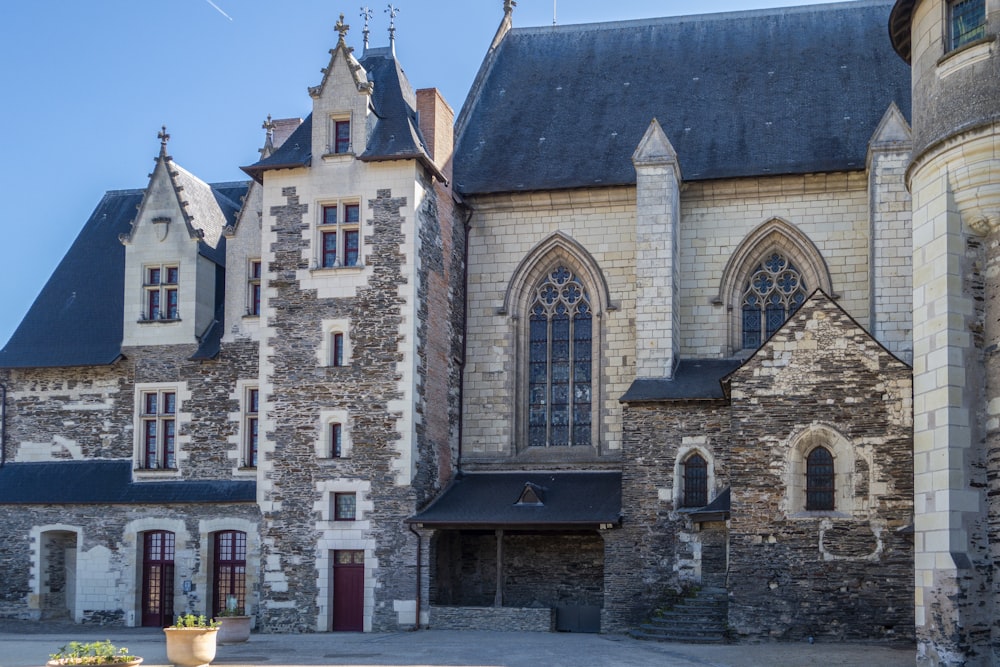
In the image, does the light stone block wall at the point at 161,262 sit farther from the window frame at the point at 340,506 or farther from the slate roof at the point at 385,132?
the window frame at the point at 340,506

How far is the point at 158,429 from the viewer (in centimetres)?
2989

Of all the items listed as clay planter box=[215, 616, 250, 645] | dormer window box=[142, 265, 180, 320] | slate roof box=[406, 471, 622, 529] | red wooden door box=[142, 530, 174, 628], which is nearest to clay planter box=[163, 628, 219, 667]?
clay planter box=[215, 616, 250, 645]

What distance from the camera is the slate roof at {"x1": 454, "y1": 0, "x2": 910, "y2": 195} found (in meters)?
29.2

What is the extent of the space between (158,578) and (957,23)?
20201 millimetres

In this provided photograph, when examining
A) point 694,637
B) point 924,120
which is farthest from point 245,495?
point 924,120

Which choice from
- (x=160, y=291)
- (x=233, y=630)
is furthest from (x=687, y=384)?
(x=160, y=291)

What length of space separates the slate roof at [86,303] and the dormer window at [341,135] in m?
6.68

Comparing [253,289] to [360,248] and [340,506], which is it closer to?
[360,248]

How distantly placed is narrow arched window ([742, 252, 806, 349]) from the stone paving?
25.3ft

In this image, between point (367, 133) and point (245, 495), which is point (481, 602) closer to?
point (245, 495)

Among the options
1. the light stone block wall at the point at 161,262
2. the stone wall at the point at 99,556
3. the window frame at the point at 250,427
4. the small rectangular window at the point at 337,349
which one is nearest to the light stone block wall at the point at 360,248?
the small rectangular window at the point at 337,349

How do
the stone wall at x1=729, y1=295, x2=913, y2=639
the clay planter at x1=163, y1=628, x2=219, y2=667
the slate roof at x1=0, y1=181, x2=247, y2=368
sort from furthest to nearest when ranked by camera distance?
the slate roof at x1=0, y1=181, x2=247, y2=368
the stone wall at x1=729, y1=295, x2=913, y2=639
the clay planter at x1=163, y1=628, x2=219, y2=667

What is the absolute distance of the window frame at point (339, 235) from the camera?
27.4 metres

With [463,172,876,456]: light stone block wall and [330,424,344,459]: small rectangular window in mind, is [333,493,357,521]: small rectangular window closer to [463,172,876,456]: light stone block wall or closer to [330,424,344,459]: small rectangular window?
[330,424,344,459]: small rectangular window
